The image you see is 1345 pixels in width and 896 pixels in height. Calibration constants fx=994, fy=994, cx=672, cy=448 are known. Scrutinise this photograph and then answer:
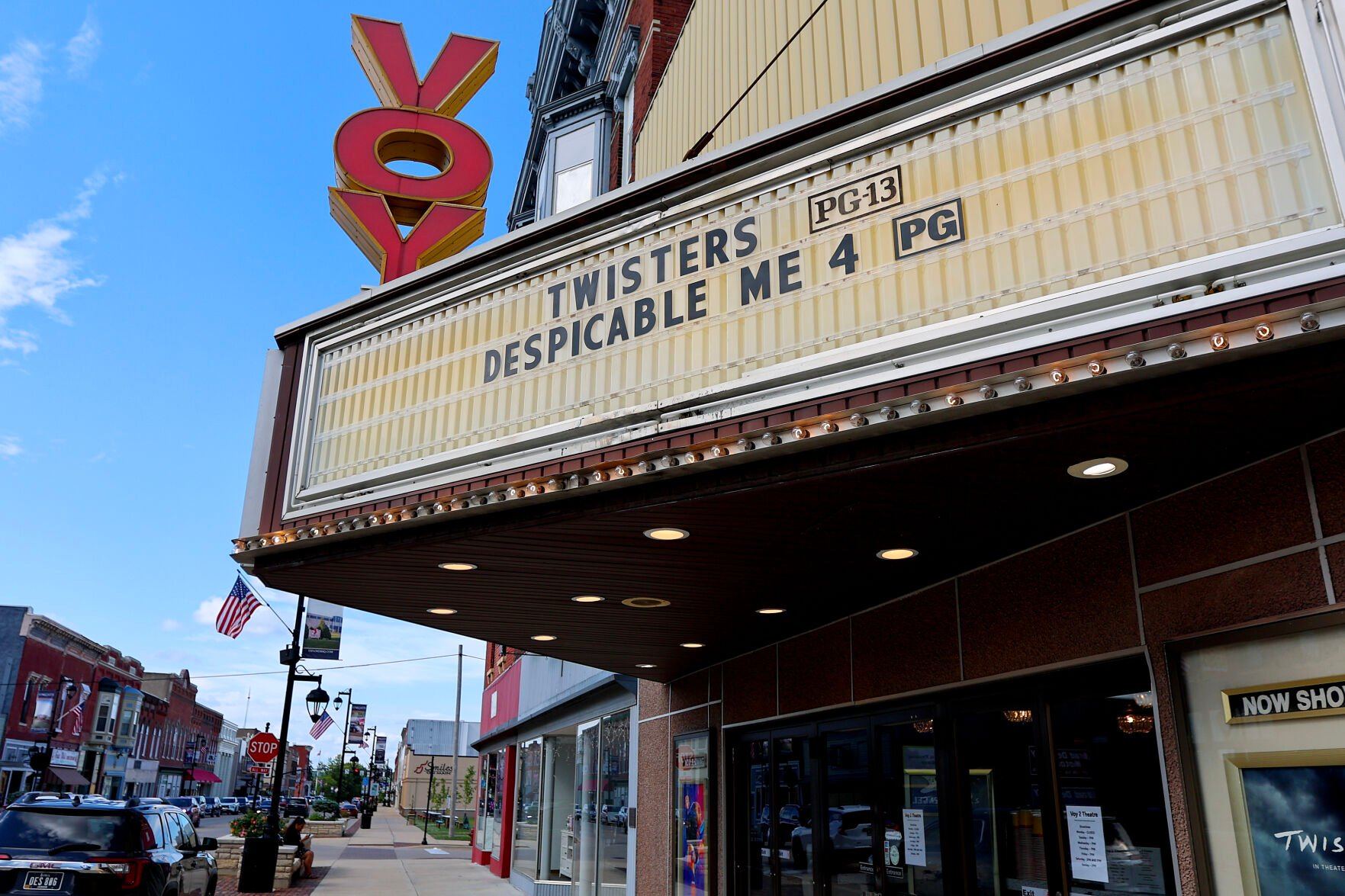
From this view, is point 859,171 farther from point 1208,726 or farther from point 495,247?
point 1208,726

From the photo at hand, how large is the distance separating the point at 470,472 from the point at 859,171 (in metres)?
3.27

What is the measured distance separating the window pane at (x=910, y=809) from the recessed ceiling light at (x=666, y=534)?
3437mm

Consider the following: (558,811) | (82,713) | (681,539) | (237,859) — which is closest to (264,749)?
(237,859)

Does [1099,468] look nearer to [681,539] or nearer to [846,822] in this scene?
[681,539]

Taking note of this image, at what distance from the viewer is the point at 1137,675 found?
6.46 meters

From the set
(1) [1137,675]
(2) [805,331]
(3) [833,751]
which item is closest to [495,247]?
(2) [805,331]

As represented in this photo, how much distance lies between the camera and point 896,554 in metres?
7.47

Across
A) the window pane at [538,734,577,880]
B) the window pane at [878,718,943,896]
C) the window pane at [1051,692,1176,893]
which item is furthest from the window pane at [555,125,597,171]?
the window pane at [1051,692,1176,893]

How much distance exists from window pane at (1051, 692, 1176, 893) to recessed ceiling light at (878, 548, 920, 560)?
4.88 ft

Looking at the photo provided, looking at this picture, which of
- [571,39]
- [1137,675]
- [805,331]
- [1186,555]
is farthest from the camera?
[571,39]

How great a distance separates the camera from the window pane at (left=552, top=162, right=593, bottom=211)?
19.6 m


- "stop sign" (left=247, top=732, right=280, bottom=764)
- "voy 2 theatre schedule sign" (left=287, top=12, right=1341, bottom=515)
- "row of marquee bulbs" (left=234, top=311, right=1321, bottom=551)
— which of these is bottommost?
"stop sign" (left=247, top=732, right=280, bottom=764)

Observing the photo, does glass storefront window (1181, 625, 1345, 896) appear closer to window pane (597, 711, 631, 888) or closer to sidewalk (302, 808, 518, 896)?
window pane (597, 711, 631, 888)

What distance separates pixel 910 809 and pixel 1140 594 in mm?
3589
